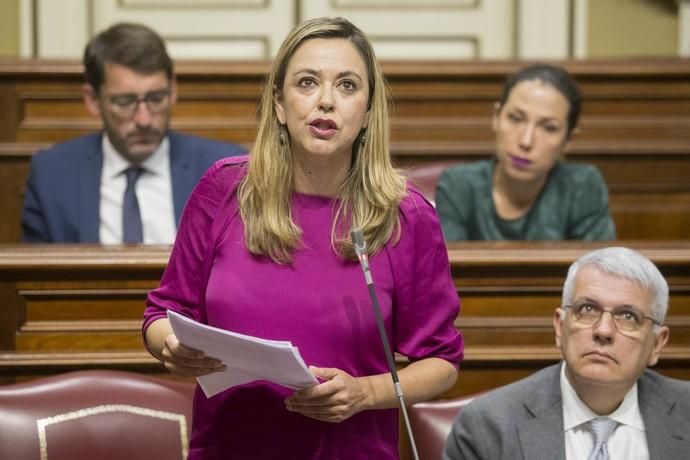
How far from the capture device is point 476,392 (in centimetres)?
238

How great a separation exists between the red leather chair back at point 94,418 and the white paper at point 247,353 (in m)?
0.52

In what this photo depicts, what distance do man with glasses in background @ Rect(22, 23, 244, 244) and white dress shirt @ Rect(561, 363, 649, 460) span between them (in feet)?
4.75

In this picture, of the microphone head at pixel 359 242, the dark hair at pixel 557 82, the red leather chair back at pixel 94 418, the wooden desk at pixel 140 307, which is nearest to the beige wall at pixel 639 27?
the dark hair at pixel 557 82

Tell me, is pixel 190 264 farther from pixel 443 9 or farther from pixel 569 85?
pixel 443 9

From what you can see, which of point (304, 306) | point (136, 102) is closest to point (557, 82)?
point (136, 102)

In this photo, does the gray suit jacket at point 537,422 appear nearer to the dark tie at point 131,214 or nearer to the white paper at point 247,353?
the white paper at point 247,353

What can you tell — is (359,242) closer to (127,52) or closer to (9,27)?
(127,52)

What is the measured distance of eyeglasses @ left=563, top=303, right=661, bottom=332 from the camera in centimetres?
206

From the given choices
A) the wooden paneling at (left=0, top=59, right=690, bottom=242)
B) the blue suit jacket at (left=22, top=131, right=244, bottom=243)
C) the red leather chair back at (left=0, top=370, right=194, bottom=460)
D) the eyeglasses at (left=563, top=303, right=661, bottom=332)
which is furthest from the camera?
the wooden paneling at (left=0, top=59, right=690, bottom=242)

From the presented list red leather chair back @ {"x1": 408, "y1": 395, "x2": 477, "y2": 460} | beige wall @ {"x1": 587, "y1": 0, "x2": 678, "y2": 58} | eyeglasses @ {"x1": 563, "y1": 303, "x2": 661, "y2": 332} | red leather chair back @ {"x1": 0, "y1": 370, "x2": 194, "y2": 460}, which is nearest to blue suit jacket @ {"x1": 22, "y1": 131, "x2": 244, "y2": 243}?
red leather chair back @ {"x1": 0, "y1": 370, "x2": 194, "y2": 460}

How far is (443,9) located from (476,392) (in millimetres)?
2788

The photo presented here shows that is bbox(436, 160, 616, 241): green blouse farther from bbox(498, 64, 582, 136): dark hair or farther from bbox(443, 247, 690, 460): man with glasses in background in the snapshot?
bbox(443, 247, 690, 460): man with glasses in background

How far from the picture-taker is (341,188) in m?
1.68

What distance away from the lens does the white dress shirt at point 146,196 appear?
10.6ft
